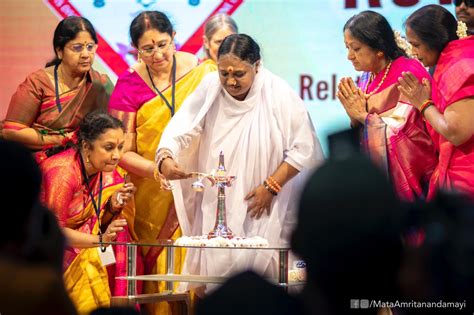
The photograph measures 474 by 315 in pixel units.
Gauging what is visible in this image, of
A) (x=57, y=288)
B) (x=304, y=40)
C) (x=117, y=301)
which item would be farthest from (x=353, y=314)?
(x=304, y=40)

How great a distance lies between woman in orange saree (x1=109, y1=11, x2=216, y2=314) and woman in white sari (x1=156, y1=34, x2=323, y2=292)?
1.27 feet

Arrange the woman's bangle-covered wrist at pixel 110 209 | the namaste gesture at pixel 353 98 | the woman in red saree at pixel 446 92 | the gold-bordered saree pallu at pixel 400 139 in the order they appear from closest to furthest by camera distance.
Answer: the woman in red saree at pixel 446 92 → the gold-bordered saree pallu at pixel 400 139 → the namaste gesture at pixel 353 98 → the woman's bangle-covered wrist at pixel 110 209

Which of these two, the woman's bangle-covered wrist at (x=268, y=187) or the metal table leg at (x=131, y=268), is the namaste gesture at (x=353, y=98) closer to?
the woman's bangle-covered wrist at (x=268, y=187)

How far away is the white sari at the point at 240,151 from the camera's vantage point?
16.5 ft

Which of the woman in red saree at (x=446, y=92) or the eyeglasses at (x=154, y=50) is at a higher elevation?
the eyeglasses at (x=154, y=50)

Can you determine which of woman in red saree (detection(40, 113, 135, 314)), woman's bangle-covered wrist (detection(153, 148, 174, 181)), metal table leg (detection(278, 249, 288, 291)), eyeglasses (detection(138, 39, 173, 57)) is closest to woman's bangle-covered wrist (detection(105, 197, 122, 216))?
woman in red saree (detection(40, 113, 135, 314))

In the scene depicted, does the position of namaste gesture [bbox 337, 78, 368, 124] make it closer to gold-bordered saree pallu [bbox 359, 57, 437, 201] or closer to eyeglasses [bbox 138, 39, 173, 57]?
gold-bordered saree pallu [bbox 359, 57, 437, 201]

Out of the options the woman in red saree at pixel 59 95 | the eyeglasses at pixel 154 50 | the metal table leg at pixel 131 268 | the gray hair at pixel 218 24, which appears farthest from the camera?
the gray hair at pixel 218 24

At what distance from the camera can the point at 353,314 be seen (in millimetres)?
1433

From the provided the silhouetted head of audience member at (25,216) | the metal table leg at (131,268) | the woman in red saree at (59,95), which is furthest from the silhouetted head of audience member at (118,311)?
the woman in red saree at (59,95)

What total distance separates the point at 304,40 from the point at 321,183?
16.5 feet

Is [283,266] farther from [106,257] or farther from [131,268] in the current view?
[106,257]

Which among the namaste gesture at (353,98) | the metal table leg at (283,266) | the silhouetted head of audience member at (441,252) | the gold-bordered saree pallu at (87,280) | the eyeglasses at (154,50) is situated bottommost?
the gold-bordered saree pallu at (87,280)

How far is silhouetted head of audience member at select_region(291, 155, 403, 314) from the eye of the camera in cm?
137
